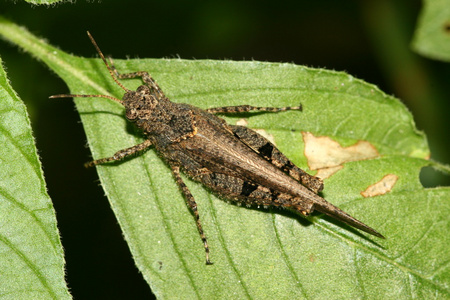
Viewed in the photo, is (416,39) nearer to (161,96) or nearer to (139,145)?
(161,96)

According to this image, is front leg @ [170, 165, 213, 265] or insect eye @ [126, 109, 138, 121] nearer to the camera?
front leg @ [170, 165, 213, 265]

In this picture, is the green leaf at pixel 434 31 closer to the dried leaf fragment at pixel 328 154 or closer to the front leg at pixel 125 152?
the dried leaf fragment at pixel 328 154

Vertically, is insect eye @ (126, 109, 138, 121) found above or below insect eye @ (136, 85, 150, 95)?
below

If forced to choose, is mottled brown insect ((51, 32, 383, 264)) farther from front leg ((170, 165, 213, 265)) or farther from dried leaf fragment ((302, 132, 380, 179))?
dried leaf fragment ((302, 132, 380, 179))

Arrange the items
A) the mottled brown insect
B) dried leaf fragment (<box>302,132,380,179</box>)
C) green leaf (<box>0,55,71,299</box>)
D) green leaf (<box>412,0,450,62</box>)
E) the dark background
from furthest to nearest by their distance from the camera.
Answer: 1. the dark background
2. green leaf (<box>412,0,450,62</box>)
3. dried leaf fragment (<box>302,132,380,179</box>)
4. the mottled brown insect
5. green leaf (<box>0,55,71,299</box>)

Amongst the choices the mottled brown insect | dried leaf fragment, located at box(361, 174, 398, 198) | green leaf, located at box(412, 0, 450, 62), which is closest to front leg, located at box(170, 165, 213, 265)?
the mottled brown insect

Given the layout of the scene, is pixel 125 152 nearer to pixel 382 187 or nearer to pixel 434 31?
pixel 382 187

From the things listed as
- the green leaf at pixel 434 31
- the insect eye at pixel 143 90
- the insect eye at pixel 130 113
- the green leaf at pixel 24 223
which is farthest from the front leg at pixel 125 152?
the green leaf at pixel 434 31
